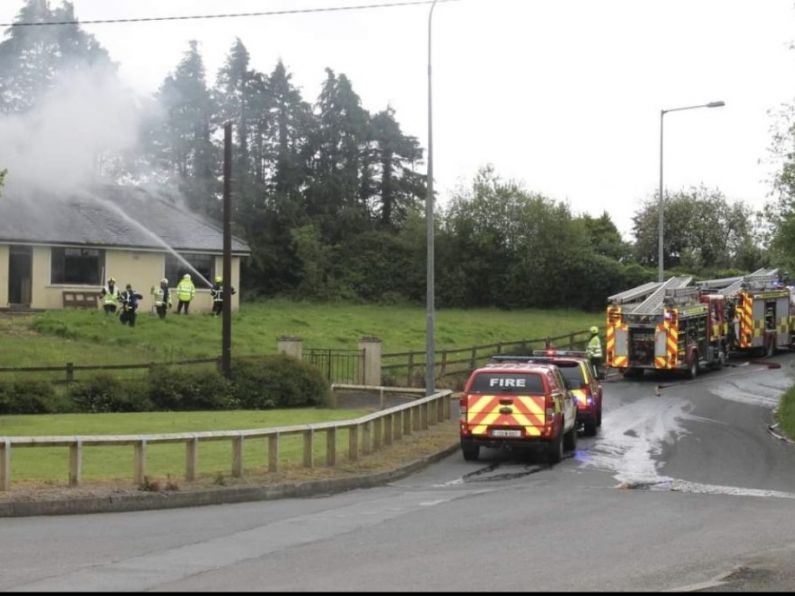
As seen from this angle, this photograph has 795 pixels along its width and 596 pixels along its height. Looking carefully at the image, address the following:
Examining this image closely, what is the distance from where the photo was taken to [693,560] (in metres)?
9.37

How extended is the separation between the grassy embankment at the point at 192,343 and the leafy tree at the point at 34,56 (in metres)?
20.7

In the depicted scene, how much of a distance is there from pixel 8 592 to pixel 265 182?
66303 millimetres

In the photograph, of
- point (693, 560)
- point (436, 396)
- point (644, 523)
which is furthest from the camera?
point (436, 396)

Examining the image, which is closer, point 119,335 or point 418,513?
point 418,513

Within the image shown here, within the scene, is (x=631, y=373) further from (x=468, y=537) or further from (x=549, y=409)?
(x=468, y=537)

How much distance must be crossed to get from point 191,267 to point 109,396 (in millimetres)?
18249

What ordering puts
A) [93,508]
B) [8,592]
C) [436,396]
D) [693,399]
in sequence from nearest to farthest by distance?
[8,592] < [93,508] < [436,396] < [693,399]

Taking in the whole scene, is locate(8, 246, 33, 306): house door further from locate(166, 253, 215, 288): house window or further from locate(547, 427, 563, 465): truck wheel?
locate(547, 427, 563, 465): truck wheel

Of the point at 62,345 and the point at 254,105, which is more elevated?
the point at 254,105

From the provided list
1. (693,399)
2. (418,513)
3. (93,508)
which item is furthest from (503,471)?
(693,399)

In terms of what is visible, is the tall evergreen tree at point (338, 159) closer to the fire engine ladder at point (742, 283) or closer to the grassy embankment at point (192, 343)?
the grassy embankment at point (192, 343)

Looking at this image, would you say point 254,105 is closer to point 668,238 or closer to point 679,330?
point 668,238

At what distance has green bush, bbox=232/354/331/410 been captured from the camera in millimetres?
26562

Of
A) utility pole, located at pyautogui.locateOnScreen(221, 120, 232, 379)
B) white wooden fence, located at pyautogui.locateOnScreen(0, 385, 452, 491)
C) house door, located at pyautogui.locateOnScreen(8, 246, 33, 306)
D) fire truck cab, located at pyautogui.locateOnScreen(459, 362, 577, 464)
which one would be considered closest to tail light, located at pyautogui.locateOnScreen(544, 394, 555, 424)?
fire truck cab, located at pyautogui.locateOnScreen(459, 362, 577, 464)
